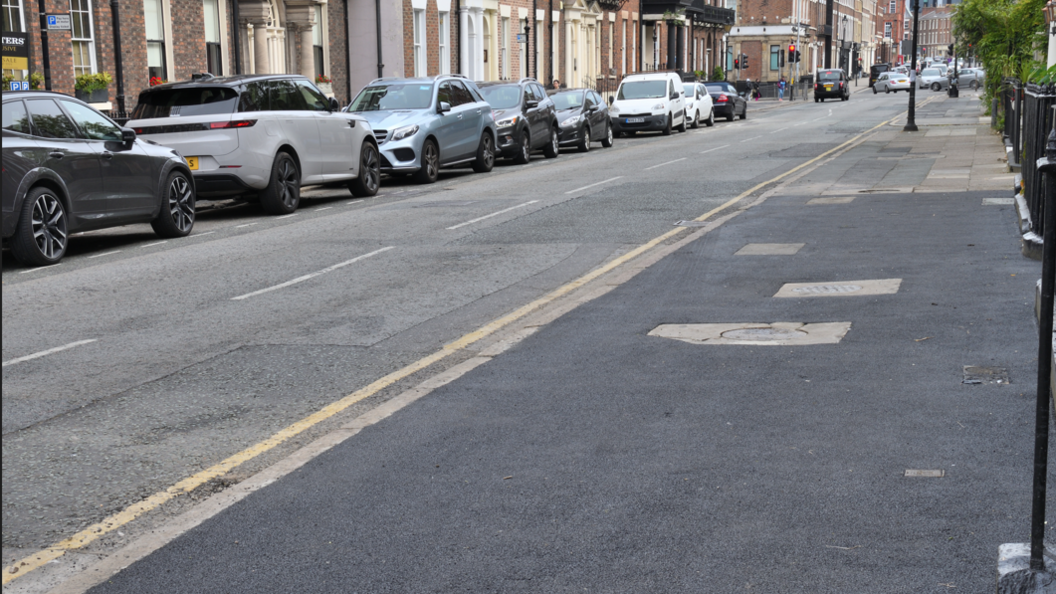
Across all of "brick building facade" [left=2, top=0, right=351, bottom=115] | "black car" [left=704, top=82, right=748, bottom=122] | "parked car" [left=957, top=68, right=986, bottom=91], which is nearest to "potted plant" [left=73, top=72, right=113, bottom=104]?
"brick building facade" [left=2, top=0, right=351, bottom=115]

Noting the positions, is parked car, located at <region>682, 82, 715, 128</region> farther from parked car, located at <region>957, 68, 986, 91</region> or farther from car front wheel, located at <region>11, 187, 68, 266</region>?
parked car, located at <region>957, 68, 986, 91</region>

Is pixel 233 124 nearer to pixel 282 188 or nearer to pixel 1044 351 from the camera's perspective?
pixel 282 188

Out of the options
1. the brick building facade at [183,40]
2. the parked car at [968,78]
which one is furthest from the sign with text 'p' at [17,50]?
the parked car at [968,78]

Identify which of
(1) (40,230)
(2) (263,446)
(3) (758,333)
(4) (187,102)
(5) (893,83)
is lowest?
(2) (263,446)

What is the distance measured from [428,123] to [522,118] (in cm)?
514

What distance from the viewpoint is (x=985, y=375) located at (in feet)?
20.6

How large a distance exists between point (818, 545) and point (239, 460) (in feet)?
8.73

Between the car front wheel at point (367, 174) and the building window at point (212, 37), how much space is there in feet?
29.7

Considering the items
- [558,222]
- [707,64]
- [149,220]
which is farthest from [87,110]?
[707,64]

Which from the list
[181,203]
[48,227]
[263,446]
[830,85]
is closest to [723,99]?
[830,85]

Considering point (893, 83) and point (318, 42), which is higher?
point (318, 42)

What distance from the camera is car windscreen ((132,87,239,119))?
15.6m

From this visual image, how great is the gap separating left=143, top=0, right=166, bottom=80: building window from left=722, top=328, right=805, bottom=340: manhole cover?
19043 millimetres

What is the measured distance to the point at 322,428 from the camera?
19.3ft
